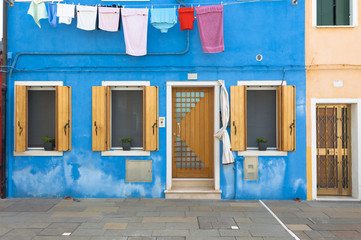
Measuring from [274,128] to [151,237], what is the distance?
4.34 meters

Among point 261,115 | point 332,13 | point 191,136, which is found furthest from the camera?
point 191,136

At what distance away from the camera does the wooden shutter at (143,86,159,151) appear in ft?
24.5

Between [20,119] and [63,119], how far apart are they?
1.05 metres

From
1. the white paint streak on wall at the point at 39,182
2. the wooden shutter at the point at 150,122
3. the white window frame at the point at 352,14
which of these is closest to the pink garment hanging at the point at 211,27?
the wooden shutter at the point at 150,122

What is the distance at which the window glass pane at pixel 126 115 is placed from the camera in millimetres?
7895

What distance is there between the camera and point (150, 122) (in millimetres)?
7496

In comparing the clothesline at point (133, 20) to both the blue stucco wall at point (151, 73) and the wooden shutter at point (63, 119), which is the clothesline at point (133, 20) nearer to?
the blue stucco wall at point (151, 73)

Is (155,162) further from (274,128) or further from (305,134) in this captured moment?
(305,134)

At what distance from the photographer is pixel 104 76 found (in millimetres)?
7633

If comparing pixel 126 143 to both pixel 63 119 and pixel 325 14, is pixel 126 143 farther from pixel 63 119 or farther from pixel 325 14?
pixel 325 14

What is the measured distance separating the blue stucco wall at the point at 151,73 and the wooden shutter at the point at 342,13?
0.96 metres

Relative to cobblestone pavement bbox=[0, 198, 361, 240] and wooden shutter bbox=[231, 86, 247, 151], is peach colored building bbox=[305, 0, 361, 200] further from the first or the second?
wooden shutter bbox=[231, 86, 247, 151]

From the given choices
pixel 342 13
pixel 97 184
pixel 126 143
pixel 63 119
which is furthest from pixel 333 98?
pixel 63 119

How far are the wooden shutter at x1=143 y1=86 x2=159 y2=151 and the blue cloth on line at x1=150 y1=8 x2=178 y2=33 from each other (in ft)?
5.04
